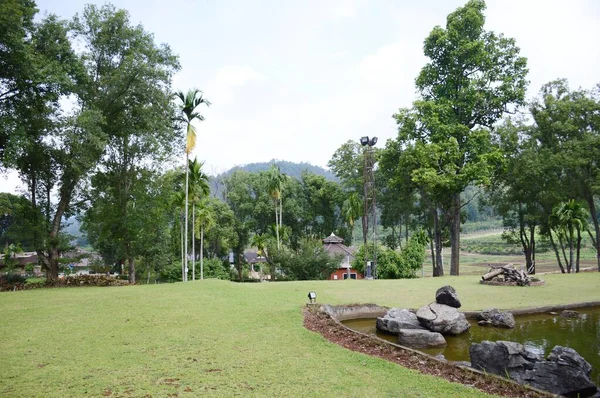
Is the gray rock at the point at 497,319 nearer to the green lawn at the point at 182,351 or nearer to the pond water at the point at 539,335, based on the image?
the pond water at the point at 539,335

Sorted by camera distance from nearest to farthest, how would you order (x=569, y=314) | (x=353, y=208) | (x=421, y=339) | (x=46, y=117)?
(x=421, y=339) → (x=569, y=314) → (x=46, y=117) → (x=353, y=208)

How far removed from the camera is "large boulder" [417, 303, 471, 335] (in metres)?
11.6

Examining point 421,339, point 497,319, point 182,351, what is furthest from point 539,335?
point 182,351

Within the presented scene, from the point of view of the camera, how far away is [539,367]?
7.23 meters

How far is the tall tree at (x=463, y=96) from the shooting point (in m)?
28.3

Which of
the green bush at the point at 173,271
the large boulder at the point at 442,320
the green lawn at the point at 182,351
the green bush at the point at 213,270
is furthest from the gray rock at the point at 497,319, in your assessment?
the green bush at the point at 173,271

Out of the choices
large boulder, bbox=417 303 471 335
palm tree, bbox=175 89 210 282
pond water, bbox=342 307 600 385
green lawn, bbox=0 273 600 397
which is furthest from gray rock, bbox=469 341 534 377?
palm tree, bbox=175 89 210 282

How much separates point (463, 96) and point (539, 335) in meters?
22.0

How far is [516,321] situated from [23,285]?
21.1 meters

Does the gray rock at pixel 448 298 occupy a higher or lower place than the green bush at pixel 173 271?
higher

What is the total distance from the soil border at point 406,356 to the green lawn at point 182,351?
366mm

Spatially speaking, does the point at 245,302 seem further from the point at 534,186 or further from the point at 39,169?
the point at 534,186

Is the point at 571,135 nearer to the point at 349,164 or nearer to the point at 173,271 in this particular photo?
the point at 349,164

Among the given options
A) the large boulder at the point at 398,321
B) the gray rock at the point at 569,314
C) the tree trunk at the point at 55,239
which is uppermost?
the tree trunk at the point at 55,239
